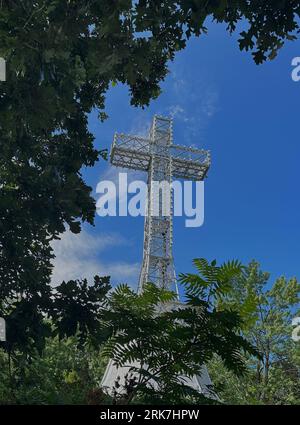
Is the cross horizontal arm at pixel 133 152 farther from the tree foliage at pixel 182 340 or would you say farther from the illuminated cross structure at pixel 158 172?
the tree foliage at pixel 182 340

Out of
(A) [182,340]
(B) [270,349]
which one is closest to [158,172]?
(B) [270,349]

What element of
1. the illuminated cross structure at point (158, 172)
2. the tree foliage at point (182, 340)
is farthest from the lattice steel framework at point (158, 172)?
the tree foliage at point (182, 340)

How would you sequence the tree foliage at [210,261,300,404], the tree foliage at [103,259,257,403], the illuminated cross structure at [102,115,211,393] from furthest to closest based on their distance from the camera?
the illuminated cross structure at [102,115,211,393] < the tree foliage at [210,261,300,404] < the tree foliage at [103,259,257,403]

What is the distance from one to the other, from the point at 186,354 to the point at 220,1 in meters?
4.74

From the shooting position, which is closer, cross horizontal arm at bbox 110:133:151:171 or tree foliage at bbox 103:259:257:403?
tree foliage at bbox 103:259:257:403

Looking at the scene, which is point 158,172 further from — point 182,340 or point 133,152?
point 182,340

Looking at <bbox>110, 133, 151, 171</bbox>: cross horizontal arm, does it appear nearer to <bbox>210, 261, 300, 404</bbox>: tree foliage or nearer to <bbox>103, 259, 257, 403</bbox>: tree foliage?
<bbox>210, 261, 300, 404</bbox>: tree foliage

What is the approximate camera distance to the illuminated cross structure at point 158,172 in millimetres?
32438

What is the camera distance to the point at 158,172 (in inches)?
1391

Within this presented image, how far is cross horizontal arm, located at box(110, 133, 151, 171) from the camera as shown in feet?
119

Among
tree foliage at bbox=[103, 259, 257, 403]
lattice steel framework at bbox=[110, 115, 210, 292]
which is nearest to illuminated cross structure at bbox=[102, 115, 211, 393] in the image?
lattice steel framework at bbox=[110, 115, 210, 292]

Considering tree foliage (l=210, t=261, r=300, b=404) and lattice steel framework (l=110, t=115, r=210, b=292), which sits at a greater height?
lattice steel framework (l=110, t=115, r=210, b=292)
